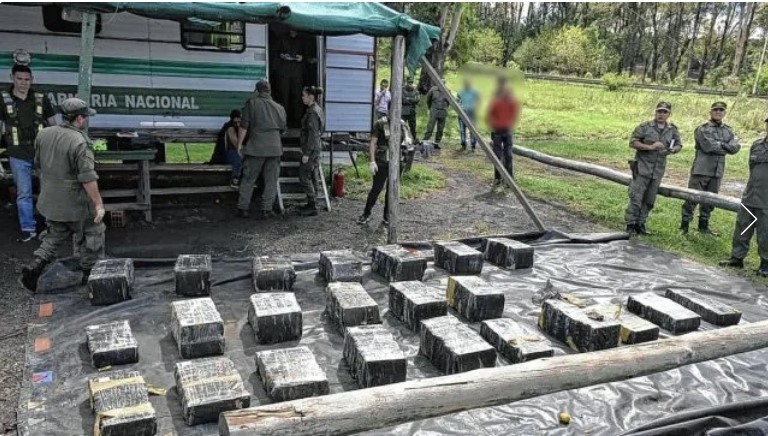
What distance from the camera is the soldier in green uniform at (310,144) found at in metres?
8.21

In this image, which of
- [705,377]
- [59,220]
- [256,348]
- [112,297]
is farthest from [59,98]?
[705,377]

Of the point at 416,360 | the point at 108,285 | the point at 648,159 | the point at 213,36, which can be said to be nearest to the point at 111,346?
the point at 108,285

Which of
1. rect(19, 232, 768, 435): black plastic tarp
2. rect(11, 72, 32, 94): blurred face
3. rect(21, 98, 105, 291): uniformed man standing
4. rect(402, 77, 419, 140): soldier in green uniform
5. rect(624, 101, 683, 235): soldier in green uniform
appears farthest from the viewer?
rect(402, 77, 419, 140): soldier in green uniform

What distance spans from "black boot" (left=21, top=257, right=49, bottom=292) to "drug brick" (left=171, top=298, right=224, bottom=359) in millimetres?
1889

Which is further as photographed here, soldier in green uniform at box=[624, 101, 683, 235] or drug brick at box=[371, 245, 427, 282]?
soldier in green uniform at box=[624, 101, 683, 235]

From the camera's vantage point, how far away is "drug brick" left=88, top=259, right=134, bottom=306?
4797 millimetres

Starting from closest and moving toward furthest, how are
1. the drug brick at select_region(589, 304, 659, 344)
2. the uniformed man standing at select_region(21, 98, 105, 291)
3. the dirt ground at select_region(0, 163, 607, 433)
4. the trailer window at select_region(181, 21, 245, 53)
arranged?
1. the drug brick at select_region(589, 304, 659, 344)
2. the uniformed man standing at select_region(21, 98, 105, 291)
3. the dirt ground at select_region(0, 163, 607, 433)
4. the trailer window at select_region(181, 21, 245, 53)

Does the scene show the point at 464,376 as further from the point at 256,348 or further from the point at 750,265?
the point at 750,265

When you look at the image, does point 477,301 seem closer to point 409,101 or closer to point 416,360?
point 416,360

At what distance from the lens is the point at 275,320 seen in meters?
4.31

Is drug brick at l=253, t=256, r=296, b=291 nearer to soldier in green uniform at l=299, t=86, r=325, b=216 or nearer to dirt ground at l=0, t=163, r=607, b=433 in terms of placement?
dirt ground at l=0, t=163, r=607, b=433

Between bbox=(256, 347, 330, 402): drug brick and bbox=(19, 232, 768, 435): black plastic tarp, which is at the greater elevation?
bbox=(256, 347, 330, 402): drug brick

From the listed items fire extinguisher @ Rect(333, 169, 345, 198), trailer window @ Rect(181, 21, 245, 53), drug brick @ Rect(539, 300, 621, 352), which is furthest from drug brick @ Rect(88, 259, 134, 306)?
fire extinguisher @ Rect(333, 169, 345, 198)

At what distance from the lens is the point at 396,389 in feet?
10.7
